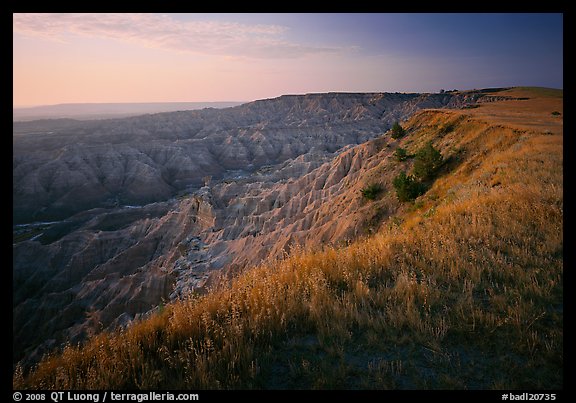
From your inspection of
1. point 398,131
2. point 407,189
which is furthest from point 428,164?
point 398,131

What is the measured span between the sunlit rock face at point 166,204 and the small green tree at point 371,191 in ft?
3.91

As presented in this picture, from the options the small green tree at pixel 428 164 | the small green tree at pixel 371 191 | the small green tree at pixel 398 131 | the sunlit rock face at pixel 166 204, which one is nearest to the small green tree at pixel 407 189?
the small green tree at pixel 428 164

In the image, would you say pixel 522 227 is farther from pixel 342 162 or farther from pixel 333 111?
pixel 333 111

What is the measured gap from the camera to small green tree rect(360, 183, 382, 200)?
78.0 feet

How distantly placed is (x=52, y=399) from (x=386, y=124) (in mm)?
A: 122660

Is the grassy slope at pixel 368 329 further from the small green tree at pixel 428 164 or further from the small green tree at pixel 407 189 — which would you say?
the small green tree at pixel 428 164

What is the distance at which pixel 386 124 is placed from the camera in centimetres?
11531

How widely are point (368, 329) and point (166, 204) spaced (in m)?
72.3

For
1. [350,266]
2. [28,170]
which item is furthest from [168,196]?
[350,266]

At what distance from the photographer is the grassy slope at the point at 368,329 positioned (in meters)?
2.90

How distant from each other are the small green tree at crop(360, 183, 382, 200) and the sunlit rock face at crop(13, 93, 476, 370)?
1192 mm

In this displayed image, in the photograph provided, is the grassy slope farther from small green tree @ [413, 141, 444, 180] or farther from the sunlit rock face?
small green tree @ [413, 141, 444, 180]

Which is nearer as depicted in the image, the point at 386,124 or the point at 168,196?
the point at 168,196

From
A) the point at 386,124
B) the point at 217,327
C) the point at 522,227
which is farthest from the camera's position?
the point at 386,124
